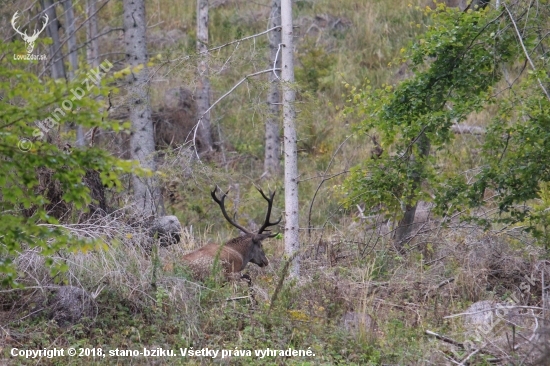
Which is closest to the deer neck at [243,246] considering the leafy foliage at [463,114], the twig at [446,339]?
the leafy foliage at [463,114]

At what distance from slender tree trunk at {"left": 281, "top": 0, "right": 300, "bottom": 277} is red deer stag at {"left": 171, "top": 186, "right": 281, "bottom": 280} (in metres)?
0.23

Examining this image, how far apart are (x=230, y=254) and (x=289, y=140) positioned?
5.48ft

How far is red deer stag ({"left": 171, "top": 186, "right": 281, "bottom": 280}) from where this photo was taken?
8761 mm

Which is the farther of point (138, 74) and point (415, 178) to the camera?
point (138, 74)

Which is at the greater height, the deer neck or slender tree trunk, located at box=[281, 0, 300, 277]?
slender tree trunk, located at box=[281, 0, 300, 277]

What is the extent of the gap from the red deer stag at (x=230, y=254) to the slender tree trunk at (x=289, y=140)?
0.23 metres

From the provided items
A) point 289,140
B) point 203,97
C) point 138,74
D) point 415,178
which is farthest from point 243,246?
point 203,97

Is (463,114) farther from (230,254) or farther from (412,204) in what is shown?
(230,254)

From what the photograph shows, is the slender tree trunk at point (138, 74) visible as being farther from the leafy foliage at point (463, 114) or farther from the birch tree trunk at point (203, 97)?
the birch tree trunk at point (203, 97)

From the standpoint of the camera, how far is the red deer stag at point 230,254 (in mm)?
8761

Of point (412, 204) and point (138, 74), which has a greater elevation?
point (138, 74)

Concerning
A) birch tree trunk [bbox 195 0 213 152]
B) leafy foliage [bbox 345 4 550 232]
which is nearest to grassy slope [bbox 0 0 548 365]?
leafy foliage [bbox 345 4 550 232]

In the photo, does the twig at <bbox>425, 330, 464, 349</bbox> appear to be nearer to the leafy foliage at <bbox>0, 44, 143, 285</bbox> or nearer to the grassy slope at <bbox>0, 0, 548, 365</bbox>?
the grassy slope at <bbox>0, 0, 548, 365</bbox>

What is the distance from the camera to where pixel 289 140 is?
380 inches
